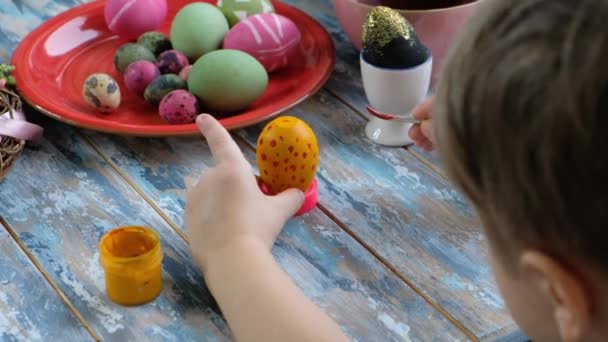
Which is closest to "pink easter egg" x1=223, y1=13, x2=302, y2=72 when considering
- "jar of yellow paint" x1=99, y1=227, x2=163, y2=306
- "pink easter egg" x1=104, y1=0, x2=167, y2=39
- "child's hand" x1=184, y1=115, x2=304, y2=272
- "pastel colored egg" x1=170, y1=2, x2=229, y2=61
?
"pastel colored egg" x1=170, y1=2, x2=229, y2=61

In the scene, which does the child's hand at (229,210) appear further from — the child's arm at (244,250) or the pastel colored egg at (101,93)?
the pastel colored egg at (101,93)

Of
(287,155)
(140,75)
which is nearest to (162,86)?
(140,75)

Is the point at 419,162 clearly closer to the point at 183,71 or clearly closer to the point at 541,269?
the point at 183,71

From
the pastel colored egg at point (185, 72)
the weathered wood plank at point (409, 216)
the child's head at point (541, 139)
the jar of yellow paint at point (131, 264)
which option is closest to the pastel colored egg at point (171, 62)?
the pastel colored egg at point (185, 72)

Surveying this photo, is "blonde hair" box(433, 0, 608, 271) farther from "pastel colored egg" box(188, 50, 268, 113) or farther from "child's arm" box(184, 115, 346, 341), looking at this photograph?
"pastel colored egg" box(188, 50, 268, 113)

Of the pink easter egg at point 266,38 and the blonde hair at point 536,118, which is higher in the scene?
the blonde hair at point 536,118

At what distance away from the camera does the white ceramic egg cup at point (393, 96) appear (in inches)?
39.8

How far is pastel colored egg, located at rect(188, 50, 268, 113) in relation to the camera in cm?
106

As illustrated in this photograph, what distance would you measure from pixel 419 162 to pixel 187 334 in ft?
1.17

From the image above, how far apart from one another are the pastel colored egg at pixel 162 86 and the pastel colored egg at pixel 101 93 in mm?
39

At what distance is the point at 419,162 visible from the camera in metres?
1.03

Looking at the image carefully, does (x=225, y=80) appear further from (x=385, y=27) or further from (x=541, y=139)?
(x=541, y=139)

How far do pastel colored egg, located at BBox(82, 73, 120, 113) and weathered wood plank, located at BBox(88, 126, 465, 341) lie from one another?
6 centimetres

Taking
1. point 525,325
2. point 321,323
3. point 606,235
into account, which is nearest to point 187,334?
point 321,323
